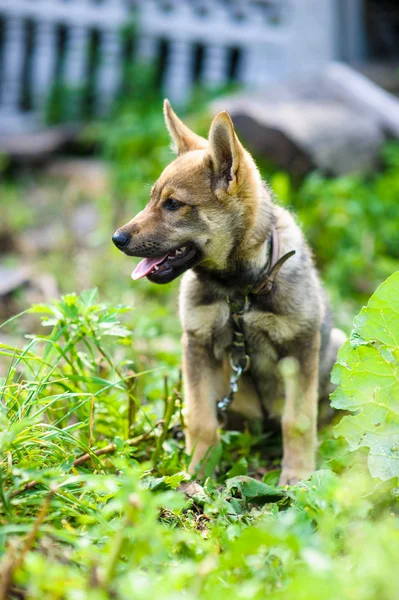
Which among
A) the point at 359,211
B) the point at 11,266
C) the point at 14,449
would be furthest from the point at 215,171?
the point at 11,266

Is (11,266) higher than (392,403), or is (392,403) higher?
(392,403)

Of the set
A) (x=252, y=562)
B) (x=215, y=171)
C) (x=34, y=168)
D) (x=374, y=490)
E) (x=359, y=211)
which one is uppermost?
(x=215, y=171)

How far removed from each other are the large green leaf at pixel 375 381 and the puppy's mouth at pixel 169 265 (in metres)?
0.85

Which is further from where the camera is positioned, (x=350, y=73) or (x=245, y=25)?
(x=245, y=25)

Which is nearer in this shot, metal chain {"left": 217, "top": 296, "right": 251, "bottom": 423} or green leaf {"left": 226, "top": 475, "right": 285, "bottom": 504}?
green leaf {"left": 226, "top": 475, "right": 285, "bottom": 504}

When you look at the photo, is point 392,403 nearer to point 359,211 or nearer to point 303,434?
point 303,434

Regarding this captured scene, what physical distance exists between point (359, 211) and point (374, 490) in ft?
13.3

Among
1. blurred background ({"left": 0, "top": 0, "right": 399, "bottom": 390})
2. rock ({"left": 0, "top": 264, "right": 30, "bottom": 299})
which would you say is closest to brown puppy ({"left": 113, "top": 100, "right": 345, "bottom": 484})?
blurred background ({"left": 0, "top": 0, "right": 399, "bottom": 390})

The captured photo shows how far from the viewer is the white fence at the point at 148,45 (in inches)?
381

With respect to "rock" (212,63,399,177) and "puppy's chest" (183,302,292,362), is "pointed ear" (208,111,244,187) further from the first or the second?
"rock" (212,63,399,177)

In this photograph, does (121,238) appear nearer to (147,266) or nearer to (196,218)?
(147,266)

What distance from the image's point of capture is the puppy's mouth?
317 centimetres

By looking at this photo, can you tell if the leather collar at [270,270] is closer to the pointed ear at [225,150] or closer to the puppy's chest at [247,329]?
the puppy's chest at [247,329]

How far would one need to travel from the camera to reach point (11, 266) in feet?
21.3
